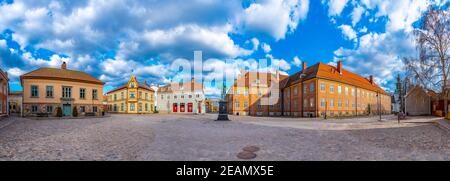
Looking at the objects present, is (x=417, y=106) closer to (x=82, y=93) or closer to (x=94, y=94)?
(x=94, y=94)

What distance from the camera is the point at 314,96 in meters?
34.3

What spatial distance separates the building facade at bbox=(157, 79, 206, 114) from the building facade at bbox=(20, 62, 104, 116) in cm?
2399

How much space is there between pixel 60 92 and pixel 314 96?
134 ft

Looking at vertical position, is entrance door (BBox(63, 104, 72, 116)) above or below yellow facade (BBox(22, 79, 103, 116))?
below

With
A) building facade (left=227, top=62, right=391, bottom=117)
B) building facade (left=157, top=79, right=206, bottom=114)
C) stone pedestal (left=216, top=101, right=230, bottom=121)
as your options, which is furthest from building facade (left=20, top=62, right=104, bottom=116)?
building facade (left=227, top=62, right=391, bottom=117)

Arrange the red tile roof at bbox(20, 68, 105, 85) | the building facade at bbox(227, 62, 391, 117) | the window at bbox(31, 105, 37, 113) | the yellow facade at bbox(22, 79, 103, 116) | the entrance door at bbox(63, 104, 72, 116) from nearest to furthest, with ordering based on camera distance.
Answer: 1. the yellow facade at bbox(22, 79, 103, 116)
2. the window at bbox(31, 105, 37, 113)
3. the red tile roof at bbox(20, 68, 105, 85)
4. the entrance door at bbox(63, 104, 72, 116)
5. the building facade at bbox(227, 62, 391, 117)

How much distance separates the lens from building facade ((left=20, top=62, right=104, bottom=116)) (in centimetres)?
2973

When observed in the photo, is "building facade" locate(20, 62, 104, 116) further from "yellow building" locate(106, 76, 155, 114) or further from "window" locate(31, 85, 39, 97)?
"yellow building" locate(106, 76, 155, 114)

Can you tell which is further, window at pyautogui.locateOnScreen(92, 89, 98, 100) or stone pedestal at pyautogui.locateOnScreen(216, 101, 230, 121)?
window at pyautogui.locateOnScreen(92, 89, 98, 100)

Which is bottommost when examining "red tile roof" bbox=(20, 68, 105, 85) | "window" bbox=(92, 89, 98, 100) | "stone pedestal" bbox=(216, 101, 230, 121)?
"stone pedestal" bbox=(216, 101, 230, 121)

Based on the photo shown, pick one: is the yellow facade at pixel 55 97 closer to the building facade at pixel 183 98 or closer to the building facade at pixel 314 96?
the building facade at pixel 183 98

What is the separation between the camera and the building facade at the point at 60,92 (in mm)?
29731
